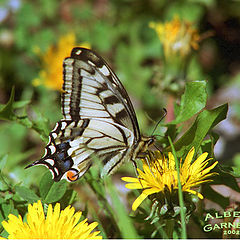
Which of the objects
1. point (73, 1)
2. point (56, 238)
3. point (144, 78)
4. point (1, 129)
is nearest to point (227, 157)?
point (144, 78)

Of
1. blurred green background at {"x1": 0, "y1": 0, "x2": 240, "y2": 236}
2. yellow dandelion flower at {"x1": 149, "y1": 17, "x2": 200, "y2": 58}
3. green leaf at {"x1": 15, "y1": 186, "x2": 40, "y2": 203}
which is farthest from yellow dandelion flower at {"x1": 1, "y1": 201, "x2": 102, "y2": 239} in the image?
blurred green background at {"x1": 0, "y1": 0, "x2": 240, "y2": 236}

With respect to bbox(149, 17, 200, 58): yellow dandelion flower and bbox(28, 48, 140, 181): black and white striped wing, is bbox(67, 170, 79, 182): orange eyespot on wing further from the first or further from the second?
bbox(149, 17, 200, 58): yellow dandelion flower

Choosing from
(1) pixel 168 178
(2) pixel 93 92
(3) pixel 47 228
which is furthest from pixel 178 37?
(3) pixel 47 228

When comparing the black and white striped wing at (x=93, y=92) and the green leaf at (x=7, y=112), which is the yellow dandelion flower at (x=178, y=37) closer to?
the black and white striped wing at (x=93, y=92)

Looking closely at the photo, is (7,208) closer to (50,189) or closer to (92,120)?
(50,189)

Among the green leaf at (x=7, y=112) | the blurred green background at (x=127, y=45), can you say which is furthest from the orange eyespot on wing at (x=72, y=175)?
the blurred green background at (x=127, y=45)

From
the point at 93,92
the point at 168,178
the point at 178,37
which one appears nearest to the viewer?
the point at 168,178
